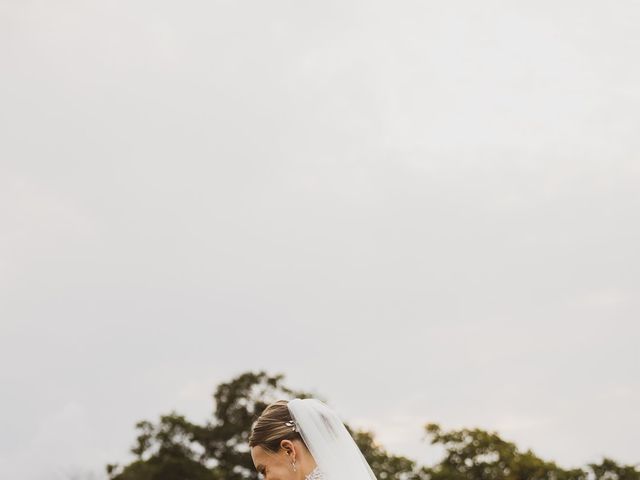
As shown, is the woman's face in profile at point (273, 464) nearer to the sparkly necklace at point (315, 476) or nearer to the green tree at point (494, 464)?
the sparkly necklace at point (315, 476)

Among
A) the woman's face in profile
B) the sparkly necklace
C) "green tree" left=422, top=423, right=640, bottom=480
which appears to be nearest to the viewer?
the woman's face in profile

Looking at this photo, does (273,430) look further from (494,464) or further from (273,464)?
(494,464)

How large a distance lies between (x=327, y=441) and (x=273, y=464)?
47 cm

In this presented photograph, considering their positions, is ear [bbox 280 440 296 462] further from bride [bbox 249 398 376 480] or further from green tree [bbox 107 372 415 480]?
green tree [bbox 107 372 415 480]

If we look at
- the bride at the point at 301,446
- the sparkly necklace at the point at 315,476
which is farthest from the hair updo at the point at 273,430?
the sparkly necklace at the point at 315,476

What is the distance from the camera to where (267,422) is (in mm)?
5500

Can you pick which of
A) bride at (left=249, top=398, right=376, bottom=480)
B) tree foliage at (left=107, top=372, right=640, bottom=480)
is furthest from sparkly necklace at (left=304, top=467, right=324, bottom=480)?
tree foliage at (left=107, top=372, right=640, bottom=480)

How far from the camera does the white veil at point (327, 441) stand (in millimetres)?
5559

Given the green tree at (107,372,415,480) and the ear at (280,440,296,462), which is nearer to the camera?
the ear at (280,440,296,462)

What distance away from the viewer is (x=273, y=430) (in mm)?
5480

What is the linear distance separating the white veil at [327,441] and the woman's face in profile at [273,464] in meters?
0.20

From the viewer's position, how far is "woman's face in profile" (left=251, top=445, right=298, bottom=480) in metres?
5.35

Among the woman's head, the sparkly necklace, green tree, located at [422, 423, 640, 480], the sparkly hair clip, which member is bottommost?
the sparkly necklace

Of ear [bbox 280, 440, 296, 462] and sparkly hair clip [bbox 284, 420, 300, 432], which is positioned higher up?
sparkly hair clip [bbox 284, 420, 300, 432]
